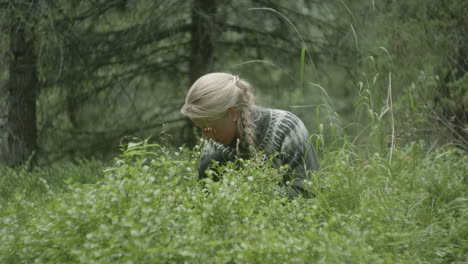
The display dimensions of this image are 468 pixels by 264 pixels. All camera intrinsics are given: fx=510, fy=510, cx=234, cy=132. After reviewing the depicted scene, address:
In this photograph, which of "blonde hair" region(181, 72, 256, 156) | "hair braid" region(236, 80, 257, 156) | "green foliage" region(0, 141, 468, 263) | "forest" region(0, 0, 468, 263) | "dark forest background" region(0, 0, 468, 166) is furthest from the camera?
"dark forest background" region(0, 0, 468, 166)

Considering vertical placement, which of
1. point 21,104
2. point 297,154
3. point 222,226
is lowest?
point 21,104

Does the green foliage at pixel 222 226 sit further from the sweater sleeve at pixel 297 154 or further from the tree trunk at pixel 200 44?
the tree trunk at pixel 200 44

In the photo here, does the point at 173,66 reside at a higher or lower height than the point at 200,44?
lower

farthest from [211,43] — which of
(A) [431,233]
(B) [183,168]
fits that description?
(A) [431,233]

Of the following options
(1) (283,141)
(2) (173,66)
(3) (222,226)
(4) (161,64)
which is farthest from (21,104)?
(3) (222,226)

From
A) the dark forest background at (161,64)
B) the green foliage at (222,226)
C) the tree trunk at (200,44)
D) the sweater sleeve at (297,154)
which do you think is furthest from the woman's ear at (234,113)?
the tree trunk at (200,44)

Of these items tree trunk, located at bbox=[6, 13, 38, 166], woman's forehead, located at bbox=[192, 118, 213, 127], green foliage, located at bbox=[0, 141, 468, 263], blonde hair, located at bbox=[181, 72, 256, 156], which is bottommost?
tree trunk, located at bbox=[6, 13, 38, 166]

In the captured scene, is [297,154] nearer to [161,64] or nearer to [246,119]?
[246,119]

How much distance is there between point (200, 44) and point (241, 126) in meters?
3.17

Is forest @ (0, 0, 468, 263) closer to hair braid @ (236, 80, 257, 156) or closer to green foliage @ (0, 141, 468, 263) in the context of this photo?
hair braid @ (236, 80, 257, 156)

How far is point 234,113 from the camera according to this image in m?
2.97

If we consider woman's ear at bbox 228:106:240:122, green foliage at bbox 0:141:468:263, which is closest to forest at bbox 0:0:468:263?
woman's ear at bbox 228:106:240:122

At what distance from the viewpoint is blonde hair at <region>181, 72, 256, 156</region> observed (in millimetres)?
2807

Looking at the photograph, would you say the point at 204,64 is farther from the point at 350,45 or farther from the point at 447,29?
the point at 447,29
